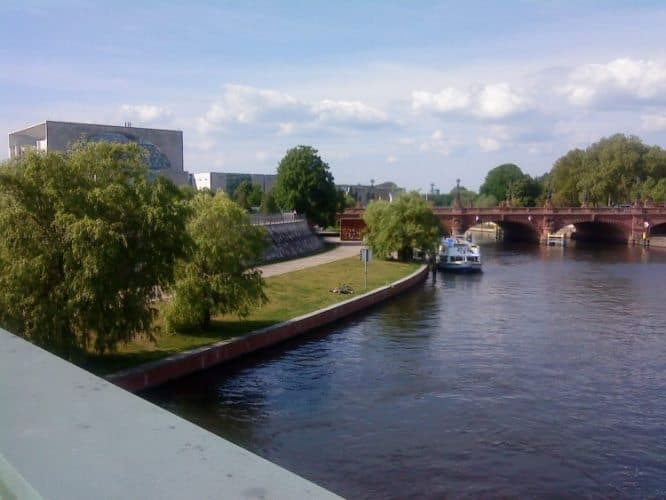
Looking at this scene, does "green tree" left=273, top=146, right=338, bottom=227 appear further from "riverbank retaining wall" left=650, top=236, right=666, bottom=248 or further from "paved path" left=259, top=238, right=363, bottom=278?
"riverbank retaining wall" left=650, top=236, right=666, bottom=248

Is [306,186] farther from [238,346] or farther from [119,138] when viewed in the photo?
[238,346]

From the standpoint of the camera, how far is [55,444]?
2584mm

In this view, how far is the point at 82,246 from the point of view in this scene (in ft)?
Answer: 58.4

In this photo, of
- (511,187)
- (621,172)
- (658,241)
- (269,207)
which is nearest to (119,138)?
(269,207)

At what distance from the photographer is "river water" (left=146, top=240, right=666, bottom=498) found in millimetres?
14367

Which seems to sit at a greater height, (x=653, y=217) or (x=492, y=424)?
(x=653, y=217)

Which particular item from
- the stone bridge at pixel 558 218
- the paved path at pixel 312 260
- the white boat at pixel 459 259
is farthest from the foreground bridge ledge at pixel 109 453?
the stone bridge at pixel 558 218

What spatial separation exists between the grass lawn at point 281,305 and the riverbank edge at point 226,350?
1.59ft

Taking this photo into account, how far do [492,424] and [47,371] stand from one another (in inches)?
603

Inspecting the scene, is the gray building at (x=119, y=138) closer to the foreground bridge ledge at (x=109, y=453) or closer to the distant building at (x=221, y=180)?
the distant building at (x=221, y=180)

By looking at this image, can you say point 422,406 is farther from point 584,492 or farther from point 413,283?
point 413,283

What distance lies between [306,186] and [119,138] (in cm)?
2076

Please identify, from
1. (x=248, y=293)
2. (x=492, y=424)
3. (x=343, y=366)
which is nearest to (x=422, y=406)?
(x=492, y=424)

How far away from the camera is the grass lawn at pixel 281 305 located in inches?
814
